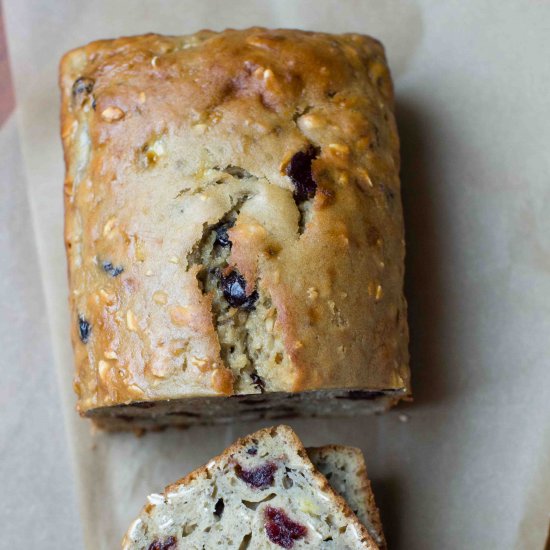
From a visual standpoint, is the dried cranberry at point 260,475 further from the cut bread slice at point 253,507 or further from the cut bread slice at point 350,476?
the cut bread slice at point 350,476

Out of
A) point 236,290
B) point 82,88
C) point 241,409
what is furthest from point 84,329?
point 82,88

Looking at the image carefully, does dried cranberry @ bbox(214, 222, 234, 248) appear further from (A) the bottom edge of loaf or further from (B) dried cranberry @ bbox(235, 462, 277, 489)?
(B) dried cranberry @ bbox(235, 462, 277, 489)

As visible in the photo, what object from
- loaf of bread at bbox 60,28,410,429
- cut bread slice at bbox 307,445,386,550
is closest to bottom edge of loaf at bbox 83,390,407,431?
loaf of bread at bbox 60,28,410,429

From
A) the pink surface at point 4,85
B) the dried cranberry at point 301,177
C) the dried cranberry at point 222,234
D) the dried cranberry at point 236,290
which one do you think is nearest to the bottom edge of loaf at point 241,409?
the dried cranberry at point 236,290

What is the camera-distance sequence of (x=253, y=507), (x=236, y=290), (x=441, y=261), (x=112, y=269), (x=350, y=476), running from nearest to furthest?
(x=236, y=290) < (x=112, y=269) < (x=253, y=507) < (x=350, y=476) < (x=441, y=261)

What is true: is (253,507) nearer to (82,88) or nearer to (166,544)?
(166,544)
